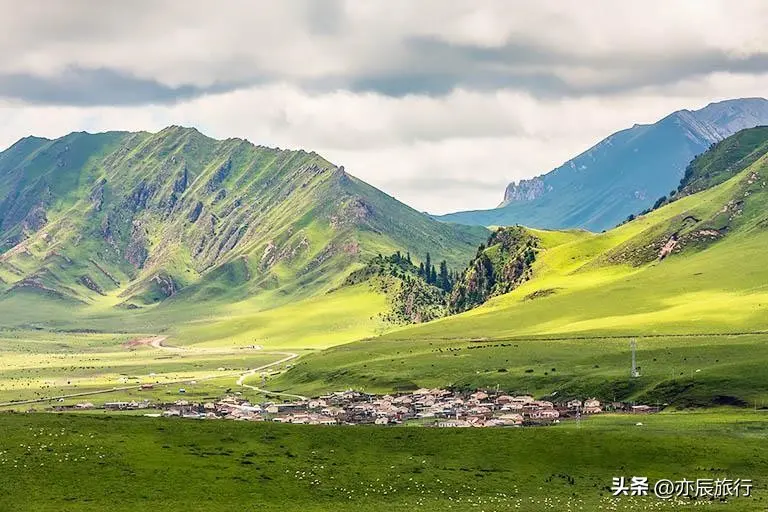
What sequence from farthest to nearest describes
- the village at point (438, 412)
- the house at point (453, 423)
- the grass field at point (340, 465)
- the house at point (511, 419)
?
the village at point (438, 412) → the house at point (511, 419) → the house at point (453, 423) → the grass field at point (340, 465)

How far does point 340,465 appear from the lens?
368 feet

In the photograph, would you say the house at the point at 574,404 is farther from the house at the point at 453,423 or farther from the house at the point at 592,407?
the house at the point at 453,423

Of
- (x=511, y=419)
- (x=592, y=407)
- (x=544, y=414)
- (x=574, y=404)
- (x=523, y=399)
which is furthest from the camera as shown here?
(x=523, y=399)

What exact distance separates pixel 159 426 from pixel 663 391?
3993 inches

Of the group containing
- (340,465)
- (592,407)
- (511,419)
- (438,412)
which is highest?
(340,465)

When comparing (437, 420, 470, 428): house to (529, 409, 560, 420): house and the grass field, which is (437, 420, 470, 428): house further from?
the grass field

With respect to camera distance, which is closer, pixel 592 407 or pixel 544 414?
pixel 544 414

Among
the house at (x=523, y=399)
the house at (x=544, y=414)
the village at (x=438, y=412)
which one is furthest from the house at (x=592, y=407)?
the house at (x=523, y=399)

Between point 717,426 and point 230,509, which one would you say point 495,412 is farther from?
point 230,509

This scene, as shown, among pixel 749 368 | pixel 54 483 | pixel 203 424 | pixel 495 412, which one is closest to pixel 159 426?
pixel 203 424

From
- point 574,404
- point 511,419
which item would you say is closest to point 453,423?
point 511,419

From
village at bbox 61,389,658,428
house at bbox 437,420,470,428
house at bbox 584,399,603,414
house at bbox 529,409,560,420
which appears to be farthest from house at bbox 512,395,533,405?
house at bbox 437,420,470,428

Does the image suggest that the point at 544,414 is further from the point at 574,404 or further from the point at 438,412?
the point at 438,412

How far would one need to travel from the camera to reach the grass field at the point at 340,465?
96875 mm
